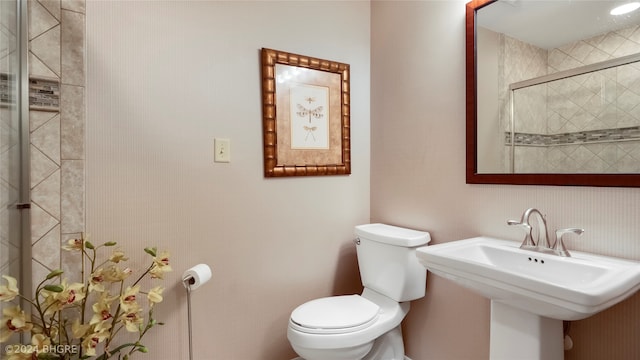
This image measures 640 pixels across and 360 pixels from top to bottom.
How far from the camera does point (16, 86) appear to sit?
3.45 ft

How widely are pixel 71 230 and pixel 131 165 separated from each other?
0.33m

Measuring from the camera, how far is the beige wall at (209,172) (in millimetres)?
1368

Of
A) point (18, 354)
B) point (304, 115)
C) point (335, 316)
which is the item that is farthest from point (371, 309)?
point (18, 354)

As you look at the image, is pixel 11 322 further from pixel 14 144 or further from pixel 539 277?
pixel 539 277

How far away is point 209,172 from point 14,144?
70 cm

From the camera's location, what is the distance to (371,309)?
1.56m

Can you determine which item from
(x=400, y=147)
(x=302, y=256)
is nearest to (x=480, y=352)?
(x=302, y=256)

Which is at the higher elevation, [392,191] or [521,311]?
[392,191]

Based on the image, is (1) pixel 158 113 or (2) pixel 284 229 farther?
(2) pixel 284 229

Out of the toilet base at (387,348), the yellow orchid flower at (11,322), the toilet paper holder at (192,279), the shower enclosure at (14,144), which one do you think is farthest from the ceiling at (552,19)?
the yellow orchid flower at (11,322)

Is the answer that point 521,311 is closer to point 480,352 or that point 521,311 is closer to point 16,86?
point 480,352

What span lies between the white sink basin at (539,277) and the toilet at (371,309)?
37 cm

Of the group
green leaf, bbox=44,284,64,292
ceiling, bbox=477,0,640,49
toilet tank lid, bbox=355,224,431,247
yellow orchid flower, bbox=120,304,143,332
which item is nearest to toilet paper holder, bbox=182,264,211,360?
yellow orchid flower, bbox=120,304,143,332

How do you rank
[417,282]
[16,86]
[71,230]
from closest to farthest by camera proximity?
[16,86] < [71,230] < [417,282]
